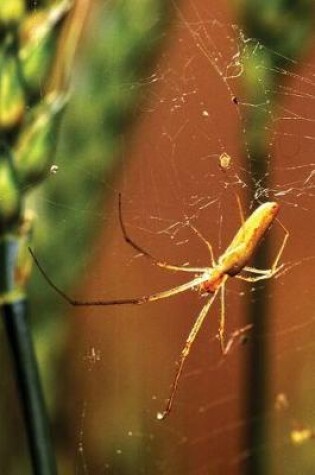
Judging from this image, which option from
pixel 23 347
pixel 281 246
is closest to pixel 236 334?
pixel 281 246

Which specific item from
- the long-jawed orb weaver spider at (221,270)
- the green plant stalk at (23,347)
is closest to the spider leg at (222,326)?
the long-jawed orb weaver spider at (221,270)

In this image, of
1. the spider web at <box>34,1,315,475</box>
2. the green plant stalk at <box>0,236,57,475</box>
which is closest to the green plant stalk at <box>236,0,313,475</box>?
Answer: the spider web at <box>34,1,315,475</box>

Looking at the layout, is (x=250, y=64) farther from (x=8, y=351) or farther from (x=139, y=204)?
(x=8, y=351)

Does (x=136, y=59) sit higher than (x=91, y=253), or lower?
higher

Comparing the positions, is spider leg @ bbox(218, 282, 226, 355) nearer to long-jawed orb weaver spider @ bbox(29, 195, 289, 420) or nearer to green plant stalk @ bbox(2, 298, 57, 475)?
long-jawed orb weaver spider @ bbox(29, 195, 289, 420)

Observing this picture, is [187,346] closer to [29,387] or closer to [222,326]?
[222,326]

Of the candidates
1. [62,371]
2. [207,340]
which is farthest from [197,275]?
[62,371]
